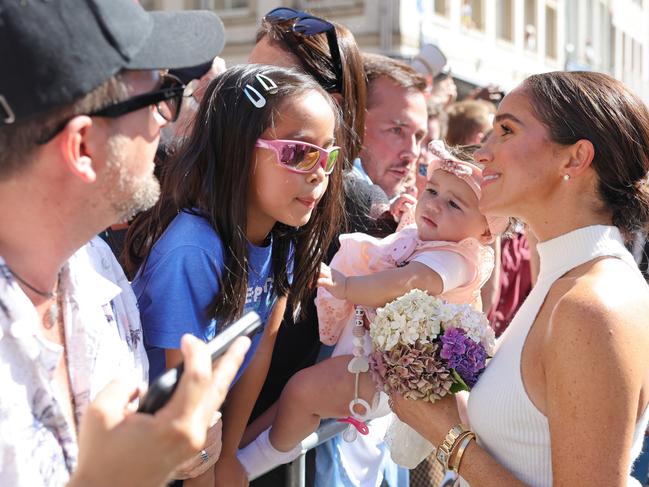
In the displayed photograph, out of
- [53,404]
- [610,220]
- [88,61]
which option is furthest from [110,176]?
[610,220]

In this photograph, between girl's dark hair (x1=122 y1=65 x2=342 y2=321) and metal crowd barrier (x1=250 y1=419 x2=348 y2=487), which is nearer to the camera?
girl's dark hair (x1=122 y1=65 x2=342 y2=321)

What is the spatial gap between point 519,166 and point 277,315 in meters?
1.00

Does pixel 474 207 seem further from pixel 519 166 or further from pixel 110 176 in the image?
pixel 110 176

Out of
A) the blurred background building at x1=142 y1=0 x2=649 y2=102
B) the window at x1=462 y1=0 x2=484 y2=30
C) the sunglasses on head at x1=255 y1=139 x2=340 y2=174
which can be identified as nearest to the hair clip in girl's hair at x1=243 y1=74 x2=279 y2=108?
the sunglasses on head at x1=255 y1=139 x2=340 y2=174

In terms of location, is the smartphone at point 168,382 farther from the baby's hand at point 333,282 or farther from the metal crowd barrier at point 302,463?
the metal crowd barrier at point 302,463

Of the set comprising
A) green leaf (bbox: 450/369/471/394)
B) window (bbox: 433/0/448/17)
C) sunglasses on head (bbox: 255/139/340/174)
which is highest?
sunglasses on head (bbox: 255/139/340/174)

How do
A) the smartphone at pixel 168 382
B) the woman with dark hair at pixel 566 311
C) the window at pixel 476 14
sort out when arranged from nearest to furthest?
the smartphone at pixel 168 382 < the woman with dark hair at pixel 566 311 < the window at pixel 476 14

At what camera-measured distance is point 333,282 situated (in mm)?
2963

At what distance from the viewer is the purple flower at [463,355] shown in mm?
2520

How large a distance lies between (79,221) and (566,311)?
1.31 metres

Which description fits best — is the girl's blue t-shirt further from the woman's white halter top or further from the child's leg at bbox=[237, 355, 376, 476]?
the woman's white halter top

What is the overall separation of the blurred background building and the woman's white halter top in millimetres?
8320

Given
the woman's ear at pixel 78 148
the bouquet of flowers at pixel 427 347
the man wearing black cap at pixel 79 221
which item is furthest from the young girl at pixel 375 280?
the woman's ear at pixel 78 148

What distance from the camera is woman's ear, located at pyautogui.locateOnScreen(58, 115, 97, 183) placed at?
1561 mm
